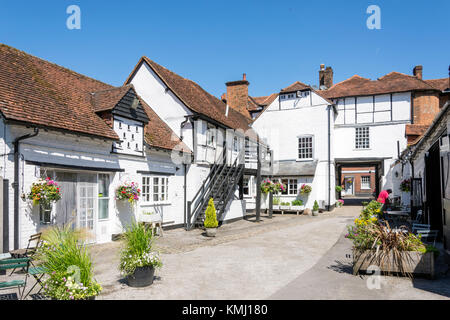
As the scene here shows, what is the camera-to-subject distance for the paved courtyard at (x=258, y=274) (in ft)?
20.2

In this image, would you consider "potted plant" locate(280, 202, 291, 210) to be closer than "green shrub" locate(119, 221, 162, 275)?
No

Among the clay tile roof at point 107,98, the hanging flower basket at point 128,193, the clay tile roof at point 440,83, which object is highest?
the clay tile roof at point 440,83

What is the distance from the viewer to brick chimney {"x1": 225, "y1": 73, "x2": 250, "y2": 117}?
2961 centimetres

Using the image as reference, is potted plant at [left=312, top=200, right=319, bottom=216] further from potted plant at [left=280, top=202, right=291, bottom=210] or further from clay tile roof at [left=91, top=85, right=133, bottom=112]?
clay tile roof at [left=91, top=85, right=133, bottom=112]

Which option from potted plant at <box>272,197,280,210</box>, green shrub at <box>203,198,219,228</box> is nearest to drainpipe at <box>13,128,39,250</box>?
green shrub at <box>203,198,219,228</box>

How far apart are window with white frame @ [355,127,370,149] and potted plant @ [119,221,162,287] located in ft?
80.3

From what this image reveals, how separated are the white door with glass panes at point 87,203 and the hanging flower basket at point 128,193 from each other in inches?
33.1

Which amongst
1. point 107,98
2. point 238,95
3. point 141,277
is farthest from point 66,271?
point 238,95

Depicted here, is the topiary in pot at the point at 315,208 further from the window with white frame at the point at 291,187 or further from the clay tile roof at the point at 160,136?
the clay tile roof at the point at 160,136

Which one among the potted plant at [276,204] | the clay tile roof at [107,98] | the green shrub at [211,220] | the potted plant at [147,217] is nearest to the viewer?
the clay tile roof at [107,98]

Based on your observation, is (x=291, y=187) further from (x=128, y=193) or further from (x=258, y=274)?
(x=258, y=274)

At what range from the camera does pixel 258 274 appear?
7594 millimetres

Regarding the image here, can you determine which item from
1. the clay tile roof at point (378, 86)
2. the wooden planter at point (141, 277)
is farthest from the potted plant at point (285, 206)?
the wooden planter at point (141, 277)

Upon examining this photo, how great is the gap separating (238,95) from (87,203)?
20582mm
